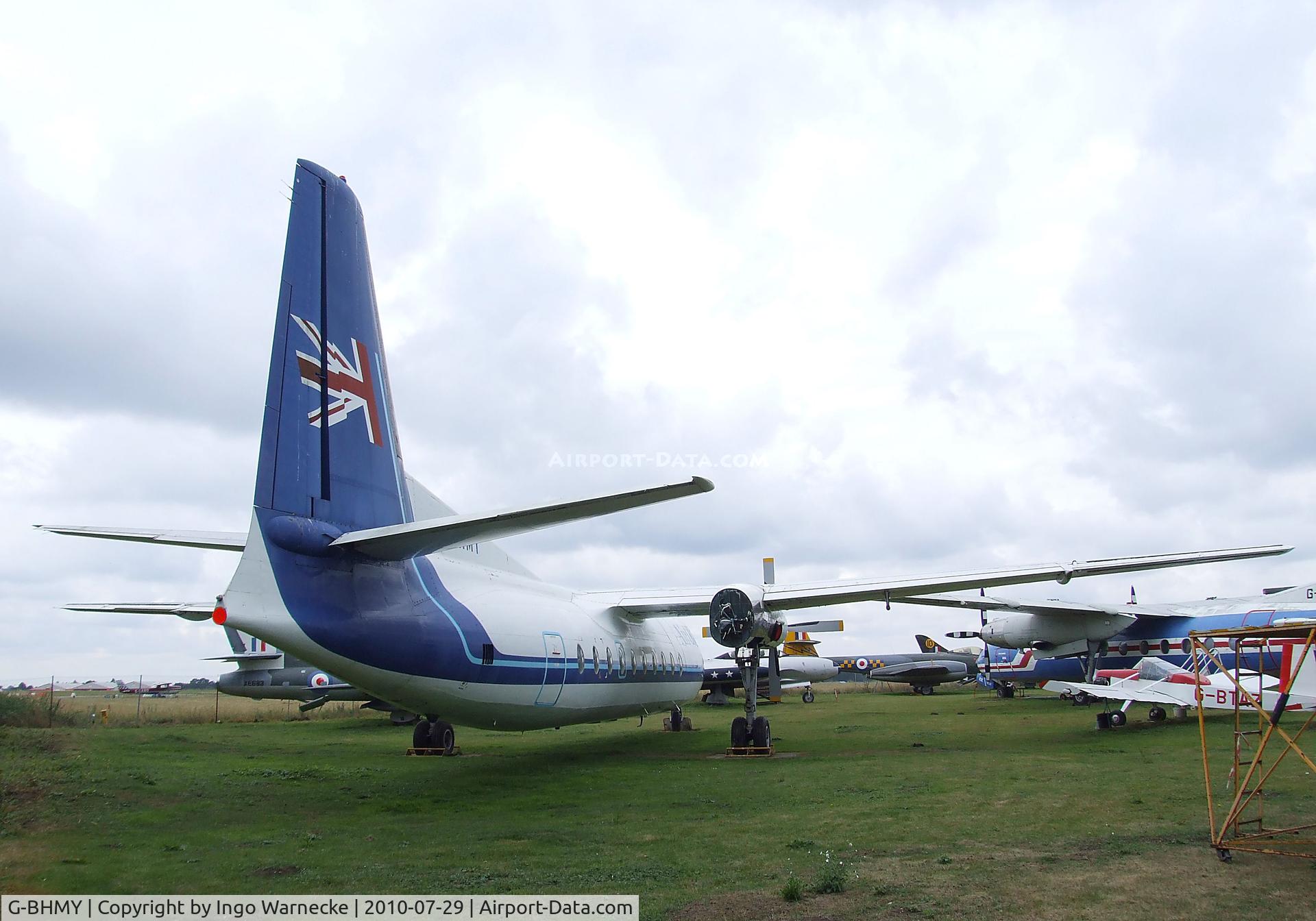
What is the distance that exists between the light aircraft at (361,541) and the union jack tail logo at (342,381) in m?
0.02

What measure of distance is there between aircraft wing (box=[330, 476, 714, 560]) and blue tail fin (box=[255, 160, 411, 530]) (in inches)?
23.5

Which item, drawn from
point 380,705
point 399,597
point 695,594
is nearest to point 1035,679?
point 695,594

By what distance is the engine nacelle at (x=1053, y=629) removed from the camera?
2625 centimetres

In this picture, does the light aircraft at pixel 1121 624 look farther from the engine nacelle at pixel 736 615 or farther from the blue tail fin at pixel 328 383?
the blue tail fin at pixel 328 383

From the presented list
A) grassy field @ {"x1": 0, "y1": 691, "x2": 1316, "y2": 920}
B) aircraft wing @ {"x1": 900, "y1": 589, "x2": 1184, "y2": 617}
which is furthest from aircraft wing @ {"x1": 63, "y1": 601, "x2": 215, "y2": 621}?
aircraft wing @ {"x1": 900, "y1": 589, "x2": 1184, "y2": 617}

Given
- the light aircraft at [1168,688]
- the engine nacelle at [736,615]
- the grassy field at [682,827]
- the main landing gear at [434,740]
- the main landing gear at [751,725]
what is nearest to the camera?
the grassy field at [682,827]

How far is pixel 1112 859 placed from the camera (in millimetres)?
7258

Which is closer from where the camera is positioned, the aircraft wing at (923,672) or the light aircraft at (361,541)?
the light aircraft at (361,541)

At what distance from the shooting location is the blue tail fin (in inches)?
350

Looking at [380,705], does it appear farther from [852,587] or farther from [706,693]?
[706,693]

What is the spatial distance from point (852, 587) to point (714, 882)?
10022mm

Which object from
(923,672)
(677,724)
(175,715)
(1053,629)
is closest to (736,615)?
(677,724)

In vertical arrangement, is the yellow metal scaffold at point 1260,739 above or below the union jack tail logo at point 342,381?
below

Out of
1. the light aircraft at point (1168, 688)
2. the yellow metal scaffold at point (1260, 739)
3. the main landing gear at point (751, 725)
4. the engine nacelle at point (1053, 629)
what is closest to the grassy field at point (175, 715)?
the main landing gear at point (751, 725)
